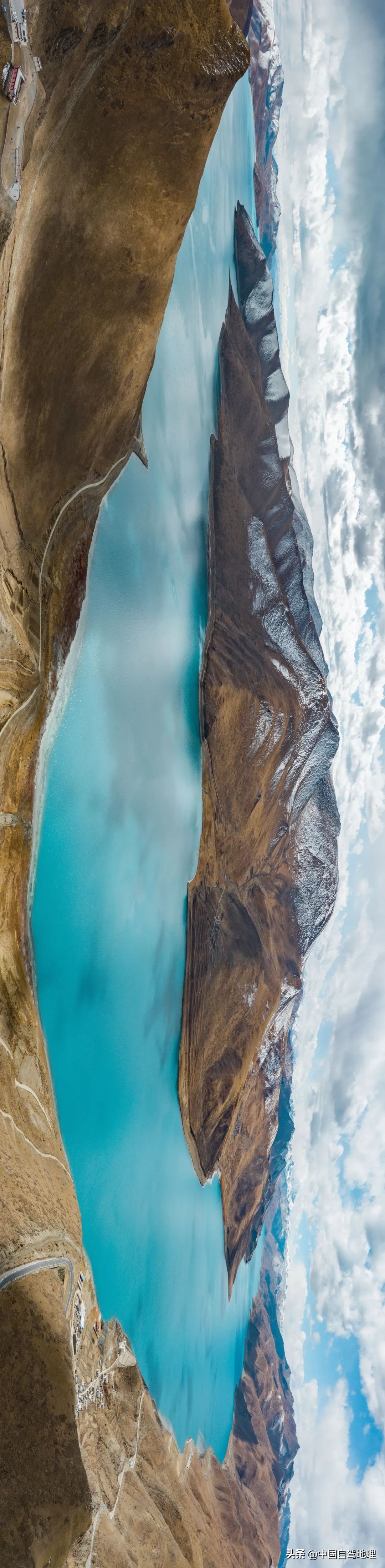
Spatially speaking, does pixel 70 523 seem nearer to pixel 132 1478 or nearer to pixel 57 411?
pixel 57 411

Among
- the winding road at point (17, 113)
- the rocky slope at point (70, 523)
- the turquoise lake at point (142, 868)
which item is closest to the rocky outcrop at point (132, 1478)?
the rocky slope at point (70, 523)

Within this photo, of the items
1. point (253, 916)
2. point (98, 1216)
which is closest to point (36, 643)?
point (98, 1216)

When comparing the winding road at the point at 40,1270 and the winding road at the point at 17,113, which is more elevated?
the winding road at the point at 17,113

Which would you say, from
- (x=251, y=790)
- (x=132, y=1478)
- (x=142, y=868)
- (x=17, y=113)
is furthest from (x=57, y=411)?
(x=132, y=1478)

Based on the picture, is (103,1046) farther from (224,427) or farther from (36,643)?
(224,427)

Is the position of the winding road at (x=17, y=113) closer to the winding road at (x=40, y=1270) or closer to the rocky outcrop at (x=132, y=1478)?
the winding road at (x=40, y=1270)

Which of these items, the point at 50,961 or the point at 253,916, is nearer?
the point at 50,961
